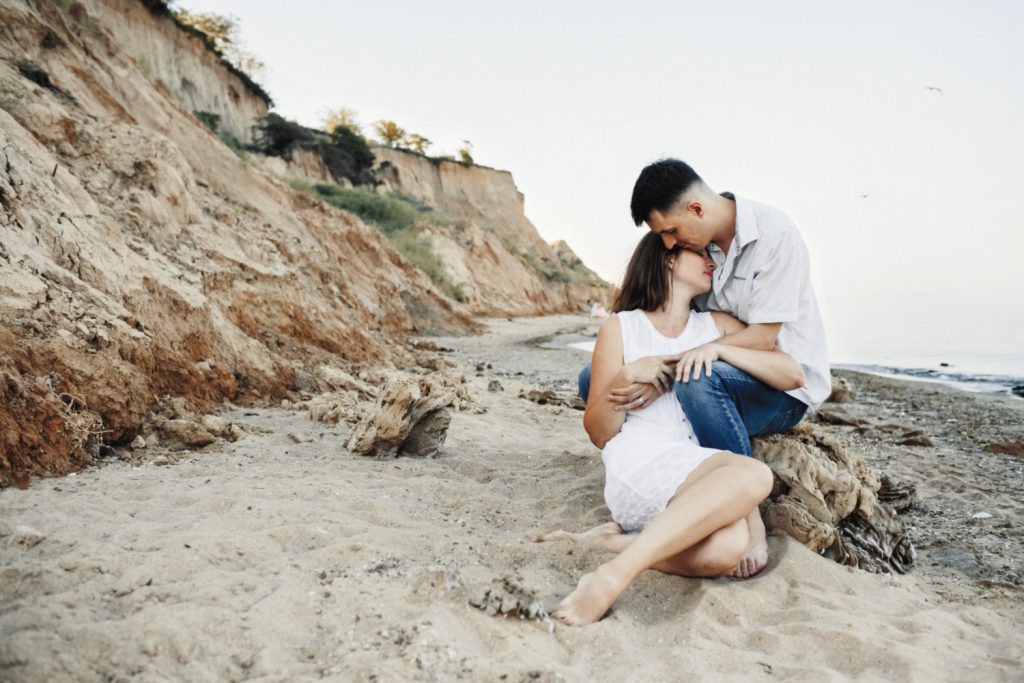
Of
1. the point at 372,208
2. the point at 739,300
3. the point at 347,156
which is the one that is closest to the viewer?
the point at 739,300

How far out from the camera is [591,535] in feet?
8.83

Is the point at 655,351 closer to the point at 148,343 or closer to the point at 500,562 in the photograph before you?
the point at 500,562

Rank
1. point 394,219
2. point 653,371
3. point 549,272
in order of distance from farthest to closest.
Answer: point 549,272
point 394,219
point 653,371

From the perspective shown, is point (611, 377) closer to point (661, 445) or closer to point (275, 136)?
point (661, 445)

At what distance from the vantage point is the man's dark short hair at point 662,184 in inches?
112

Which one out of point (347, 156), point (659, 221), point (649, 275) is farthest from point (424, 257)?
point (659, 221)

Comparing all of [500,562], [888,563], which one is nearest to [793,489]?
[888,563]

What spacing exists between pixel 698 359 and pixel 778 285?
0.52m

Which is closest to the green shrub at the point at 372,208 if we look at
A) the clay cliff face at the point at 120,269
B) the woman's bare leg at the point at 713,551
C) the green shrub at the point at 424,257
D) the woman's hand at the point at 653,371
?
the green shrub at the point at 424,257

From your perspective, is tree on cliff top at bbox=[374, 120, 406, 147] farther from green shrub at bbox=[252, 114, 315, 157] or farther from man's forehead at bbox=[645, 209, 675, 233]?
man's forehead at bbox=[645, 209, 675, 233]

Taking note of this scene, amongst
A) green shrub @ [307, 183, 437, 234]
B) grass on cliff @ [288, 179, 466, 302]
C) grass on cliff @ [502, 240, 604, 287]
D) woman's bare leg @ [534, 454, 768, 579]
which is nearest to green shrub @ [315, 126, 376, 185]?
grass on cliff @ [288, 179, 466, 302]

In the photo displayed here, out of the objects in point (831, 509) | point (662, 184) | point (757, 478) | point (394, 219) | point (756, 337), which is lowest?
point (831, 509)

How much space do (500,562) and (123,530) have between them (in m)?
1.33

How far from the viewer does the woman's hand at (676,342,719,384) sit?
8.78 ft
